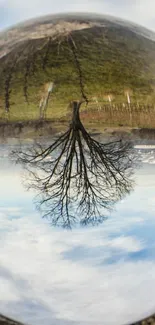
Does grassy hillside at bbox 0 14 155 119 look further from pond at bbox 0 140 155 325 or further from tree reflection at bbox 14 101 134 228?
pond at bbox 0 140 155 325

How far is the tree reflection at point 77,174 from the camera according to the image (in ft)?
10.8

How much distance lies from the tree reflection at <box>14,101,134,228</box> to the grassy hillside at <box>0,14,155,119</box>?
147 millimetres

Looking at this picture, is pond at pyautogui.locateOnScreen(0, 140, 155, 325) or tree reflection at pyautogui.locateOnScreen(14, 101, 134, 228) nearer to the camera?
tree reflection at pyautogui.locateOnScreen(14, 101, 134, 228)

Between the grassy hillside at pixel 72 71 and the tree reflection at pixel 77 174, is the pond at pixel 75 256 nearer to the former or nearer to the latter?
the tree reflection at pixel 77 174

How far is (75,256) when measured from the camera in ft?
11.4

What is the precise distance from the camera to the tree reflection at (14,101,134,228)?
10.8 feet

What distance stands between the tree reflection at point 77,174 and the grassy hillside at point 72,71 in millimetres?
147

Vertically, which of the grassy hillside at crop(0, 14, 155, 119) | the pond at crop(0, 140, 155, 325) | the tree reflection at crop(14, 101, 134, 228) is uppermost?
the grassy hillside at crop(0, 14, 155, 119)

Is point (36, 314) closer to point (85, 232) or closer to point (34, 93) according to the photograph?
point (85, 232)

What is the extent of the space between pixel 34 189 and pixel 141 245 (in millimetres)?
759

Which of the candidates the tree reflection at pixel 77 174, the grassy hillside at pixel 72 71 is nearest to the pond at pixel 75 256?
the tree reflection at pixel 77 174

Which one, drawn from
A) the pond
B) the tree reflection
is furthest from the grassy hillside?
the pond

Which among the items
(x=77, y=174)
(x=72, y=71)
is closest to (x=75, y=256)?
(x=77, y=174)

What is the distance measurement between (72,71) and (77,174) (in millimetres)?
595
